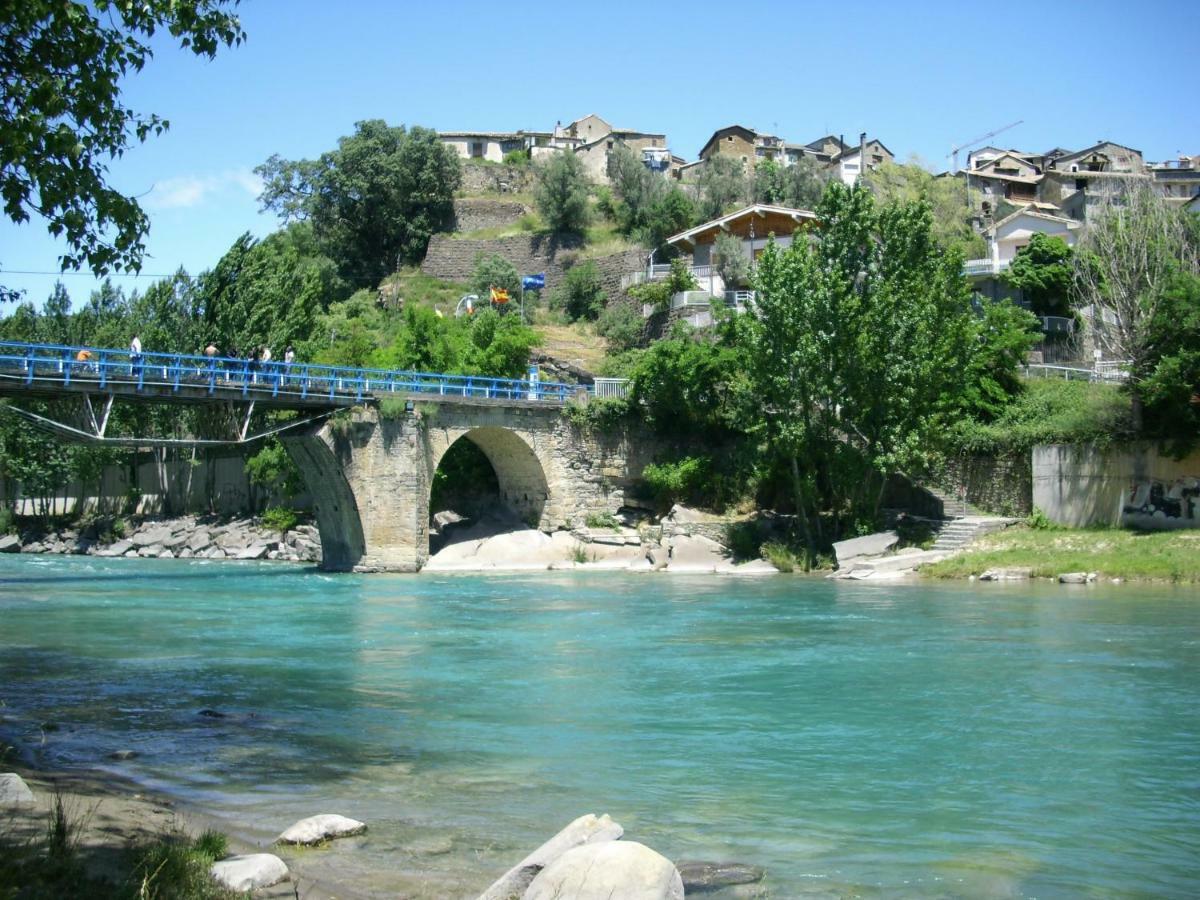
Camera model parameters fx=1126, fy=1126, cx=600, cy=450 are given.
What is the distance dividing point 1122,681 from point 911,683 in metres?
2.59

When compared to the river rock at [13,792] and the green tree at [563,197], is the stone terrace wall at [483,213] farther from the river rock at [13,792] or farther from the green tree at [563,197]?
the river rock at [13,792]

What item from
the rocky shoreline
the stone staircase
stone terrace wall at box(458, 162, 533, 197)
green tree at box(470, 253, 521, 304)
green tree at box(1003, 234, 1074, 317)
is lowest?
the rocky shoreline

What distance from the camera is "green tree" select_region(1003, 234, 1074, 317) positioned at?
147 ft

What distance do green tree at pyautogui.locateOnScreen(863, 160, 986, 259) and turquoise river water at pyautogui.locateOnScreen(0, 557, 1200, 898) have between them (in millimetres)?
37337

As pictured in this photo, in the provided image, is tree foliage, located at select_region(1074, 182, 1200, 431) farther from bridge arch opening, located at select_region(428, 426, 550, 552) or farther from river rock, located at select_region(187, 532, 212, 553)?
river rock, located at select_region(187, 532, 212, 553)

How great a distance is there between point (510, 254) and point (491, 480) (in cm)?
2577

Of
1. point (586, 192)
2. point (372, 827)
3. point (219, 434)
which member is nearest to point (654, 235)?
point (586, 192)

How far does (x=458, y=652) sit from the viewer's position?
1798 cm

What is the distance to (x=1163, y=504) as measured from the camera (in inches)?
1148

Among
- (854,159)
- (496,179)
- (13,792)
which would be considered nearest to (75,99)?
(13,792)

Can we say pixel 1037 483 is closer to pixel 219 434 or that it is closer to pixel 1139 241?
pixel 1139 241

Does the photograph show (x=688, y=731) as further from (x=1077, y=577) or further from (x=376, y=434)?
(x=376, y=434)

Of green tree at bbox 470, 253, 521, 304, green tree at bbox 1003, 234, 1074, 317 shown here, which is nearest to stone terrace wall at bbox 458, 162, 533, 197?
green tree at bbox 470, 253, 521, 304

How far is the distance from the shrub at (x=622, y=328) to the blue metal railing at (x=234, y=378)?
9.45 meters
